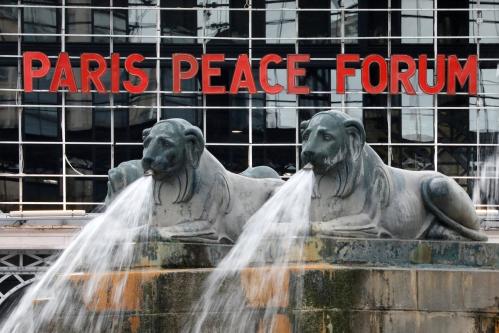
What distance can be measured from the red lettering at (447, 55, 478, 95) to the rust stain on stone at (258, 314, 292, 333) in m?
35.2

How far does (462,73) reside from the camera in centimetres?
4888

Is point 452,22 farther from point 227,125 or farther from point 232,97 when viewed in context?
point 227,125

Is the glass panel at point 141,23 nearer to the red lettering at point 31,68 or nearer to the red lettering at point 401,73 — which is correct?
the red lettering at point 31,68

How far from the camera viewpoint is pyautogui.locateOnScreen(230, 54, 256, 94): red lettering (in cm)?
4862

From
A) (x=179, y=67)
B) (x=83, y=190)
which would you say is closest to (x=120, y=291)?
(x=179, y=67)

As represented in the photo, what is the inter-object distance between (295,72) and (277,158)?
295 centimetres

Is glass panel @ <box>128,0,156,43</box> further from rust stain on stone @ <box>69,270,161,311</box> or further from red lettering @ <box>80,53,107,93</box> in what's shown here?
rust stain on stone @ <box>69,270,161,311</box>

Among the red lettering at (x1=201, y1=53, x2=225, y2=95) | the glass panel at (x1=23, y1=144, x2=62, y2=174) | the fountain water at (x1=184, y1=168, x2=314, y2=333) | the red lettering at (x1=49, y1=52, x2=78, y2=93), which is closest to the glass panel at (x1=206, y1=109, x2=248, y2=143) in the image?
the red lettering at (x1=201, y1=53, x2=225, y2=95)

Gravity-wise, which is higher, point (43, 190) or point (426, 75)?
point (426, 75)

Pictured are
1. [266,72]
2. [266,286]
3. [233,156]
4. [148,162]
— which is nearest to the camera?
[266,286]

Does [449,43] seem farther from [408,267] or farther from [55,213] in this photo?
[408,267]

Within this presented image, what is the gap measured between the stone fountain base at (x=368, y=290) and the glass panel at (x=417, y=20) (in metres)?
35.8

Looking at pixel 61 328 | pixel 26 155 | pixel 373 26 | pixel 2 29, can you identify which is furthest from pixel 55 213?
pixel 61 328

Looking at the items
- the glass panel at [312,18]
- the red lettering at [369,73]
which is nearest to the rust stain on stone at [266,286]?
the red lettering at [369,73]
